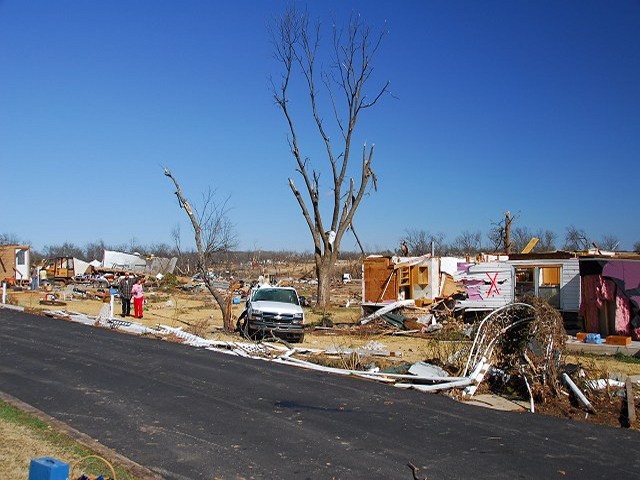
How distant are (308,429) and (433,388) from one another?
3.96 m

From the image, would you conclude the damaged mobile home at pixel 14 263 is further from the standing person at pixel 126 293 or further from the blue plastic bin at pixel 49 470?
the blue plastic bin at pixel 49 470

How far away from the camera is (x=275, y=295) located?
23250mm

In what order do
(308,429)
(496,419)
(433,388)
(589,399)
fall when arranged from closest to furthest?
(308,429)
(496,419)
(589,399)
(433,388)

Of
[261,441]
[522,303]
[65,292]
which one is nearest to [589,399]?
[522,303]

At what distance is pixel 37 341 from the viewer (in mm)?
18594

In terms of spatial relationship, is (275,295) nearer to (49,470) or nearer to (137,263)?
(49,470)

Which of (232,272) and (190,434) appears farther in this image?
(232,272)

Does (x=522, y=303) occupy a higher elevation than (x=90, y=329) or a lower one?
higher

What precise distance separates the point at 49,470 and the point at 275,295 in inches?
732

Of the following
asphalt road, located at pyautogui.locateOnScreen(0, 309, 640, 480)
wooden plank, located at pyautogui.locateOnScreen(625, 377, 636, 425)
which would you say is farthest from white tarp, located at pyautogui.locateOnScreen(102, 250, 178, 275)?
wooden plank, located at pyautogui.locateOnScreen(625, 377, 636, 425)

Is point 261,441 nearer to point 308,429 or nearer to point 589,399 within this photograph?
point 308,429

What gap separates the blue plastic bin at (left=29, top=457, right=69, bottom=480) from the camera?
4.64 m

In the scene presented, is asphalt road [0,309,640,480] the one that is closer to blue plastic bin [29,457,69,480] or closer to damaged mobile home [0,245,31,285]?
blue plastic bin [29,457,69,480]

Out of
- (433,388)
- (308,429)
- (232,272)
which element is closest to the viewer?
(308,429)
